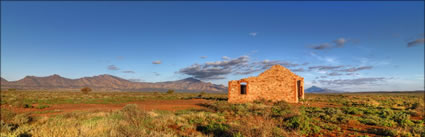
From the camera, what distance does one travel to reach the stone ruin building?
67.9 ft

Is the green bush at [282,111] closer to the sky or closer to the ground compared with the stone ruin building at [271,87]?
closer to the ground

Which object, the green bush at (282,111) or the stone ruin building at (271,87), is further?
the stone ruin building at (271,87)

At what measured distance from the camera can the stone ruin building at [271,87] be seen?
67.9ft

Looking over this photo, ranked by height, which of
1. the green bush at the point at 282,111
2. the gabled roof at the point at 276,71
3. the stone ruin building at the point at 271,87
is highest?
the gabled roof at the point at 276,71

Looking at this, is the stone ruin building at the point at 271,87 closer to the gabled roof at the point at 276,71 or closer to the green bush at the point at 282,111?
the gabled roof at the point at 276,71

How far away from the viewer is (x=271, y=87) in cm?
2109

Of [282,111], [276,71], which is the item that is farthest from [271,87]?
[282,111]

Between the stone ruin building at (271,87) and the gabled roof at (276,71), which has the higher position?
the gabled roof at (276,71)

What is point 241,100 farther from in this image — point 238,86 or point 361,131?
point 361,131

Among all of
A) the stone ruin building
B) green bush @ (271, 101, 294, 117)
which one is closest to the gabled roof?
the stone ruin building

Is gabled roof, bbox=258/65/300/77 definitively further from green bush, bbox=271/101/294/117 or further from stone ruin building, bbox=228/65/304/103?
green bush, bbox=271/101/294/117

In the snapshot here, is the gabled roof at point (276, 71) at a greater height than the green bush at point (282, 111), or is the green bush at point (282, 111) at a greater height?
the gabled roof at point (276, 71)

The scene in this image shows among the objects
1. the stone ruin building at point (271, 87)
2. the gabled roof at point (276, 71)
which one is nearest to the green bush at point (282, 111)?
the stone ruin building at point (271, 87)

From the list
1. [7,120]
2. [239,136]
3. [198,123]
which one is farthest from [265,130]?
[7,120]
